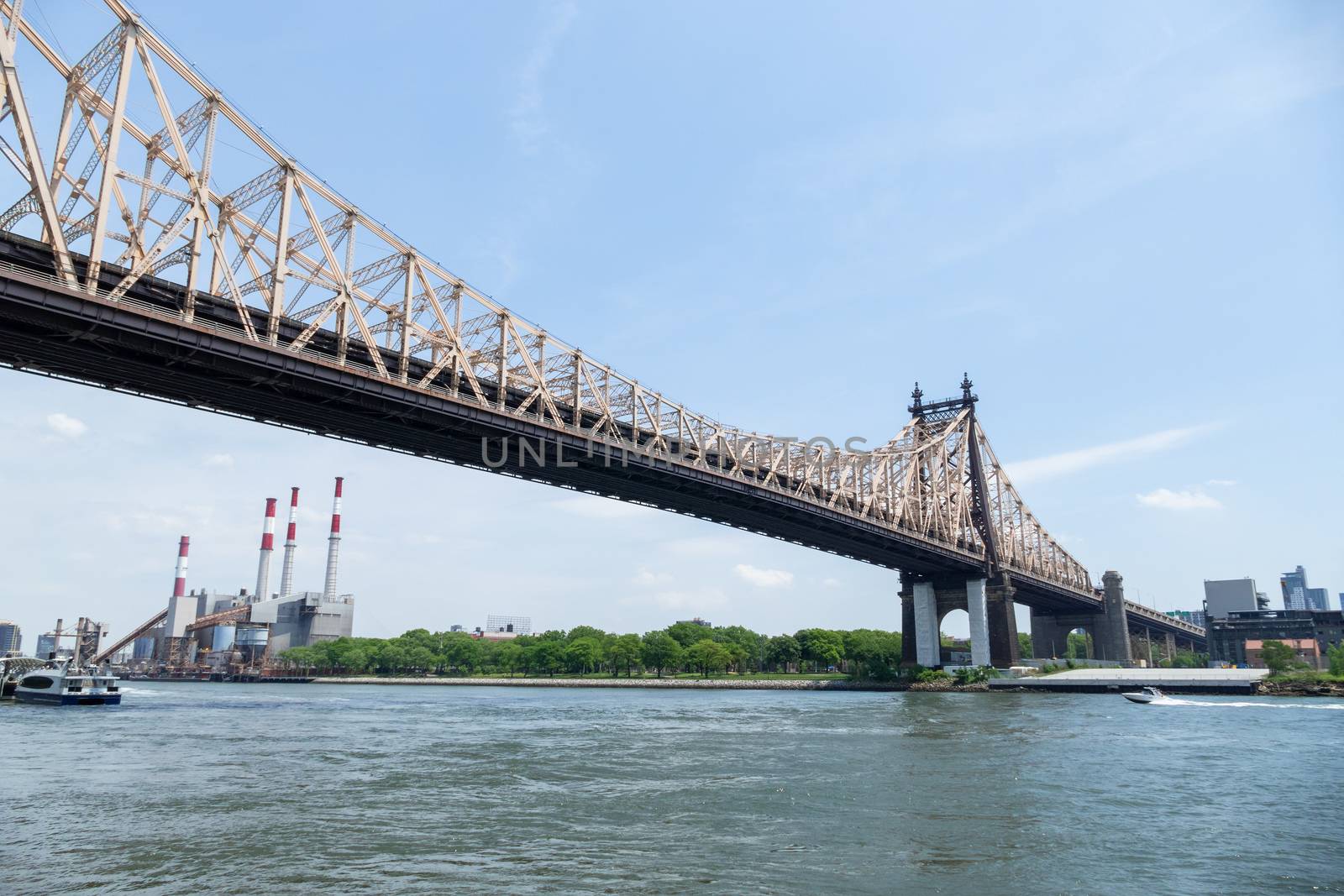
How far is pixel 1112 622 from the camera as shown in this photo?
124000mm

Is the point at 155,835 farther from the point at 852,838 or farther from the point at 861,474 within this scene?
the point at 861,474

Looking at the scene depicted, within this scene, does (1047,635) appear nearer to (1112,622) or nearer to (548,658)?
(1112,622)

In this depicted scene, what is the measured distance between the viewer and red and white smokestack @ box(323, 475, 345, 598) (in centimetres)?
15575

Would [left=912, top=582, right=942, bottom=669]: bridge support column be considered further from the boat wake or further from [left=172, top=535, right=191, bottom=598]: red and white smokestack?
[left=172, top=535, right=191, bottom=598]: red and white smokestack

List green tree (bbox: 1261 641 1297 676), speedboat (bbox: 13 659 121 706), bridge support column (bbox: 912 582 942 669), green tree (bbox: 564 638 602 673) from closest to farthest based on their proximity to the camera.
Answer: speedboat (bbox: 13 659 121 706), green tree (bbox: 1261 641 1297 676), bridge support column (bbox: 912 582 942 669), green tree (bbox: 564 638 602 673)

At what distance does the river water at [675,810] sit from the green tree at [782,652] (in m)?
92.8

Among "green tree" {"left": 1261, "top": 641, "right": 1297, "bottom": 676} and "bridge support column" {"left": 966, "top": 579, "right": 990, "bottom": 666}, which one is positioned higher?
"bridge support column" {"left": 966, "top": 579, "right": 990, "bottom": 666}

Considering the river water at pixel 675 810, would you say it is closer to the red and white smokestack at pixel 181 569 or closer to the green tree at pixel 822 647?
the green tree at pixel 822 647

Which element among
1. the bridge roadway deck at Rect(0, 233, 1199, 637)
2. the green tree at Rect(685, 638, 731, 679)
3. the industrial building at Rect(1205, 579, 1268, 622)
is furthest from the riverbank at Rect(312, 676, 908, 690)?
the industrial building at Rect(1205, 579, 1268, 622)

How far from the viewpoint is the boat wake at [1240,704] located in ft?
181

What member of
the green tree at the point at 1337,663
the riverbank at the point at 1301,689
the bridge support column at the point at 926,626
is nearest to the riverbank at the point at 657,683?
the bridge support column at the point at 926,626

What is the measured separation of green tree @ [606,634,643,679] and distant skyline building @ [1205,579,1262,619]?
328ft

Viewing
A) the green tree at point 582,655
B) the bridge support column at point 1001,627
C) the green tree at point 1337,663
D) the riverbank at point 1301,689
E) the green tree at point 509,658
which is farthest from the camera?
the green tree at point 509,658

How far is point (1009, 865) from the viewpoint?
1544 cm
